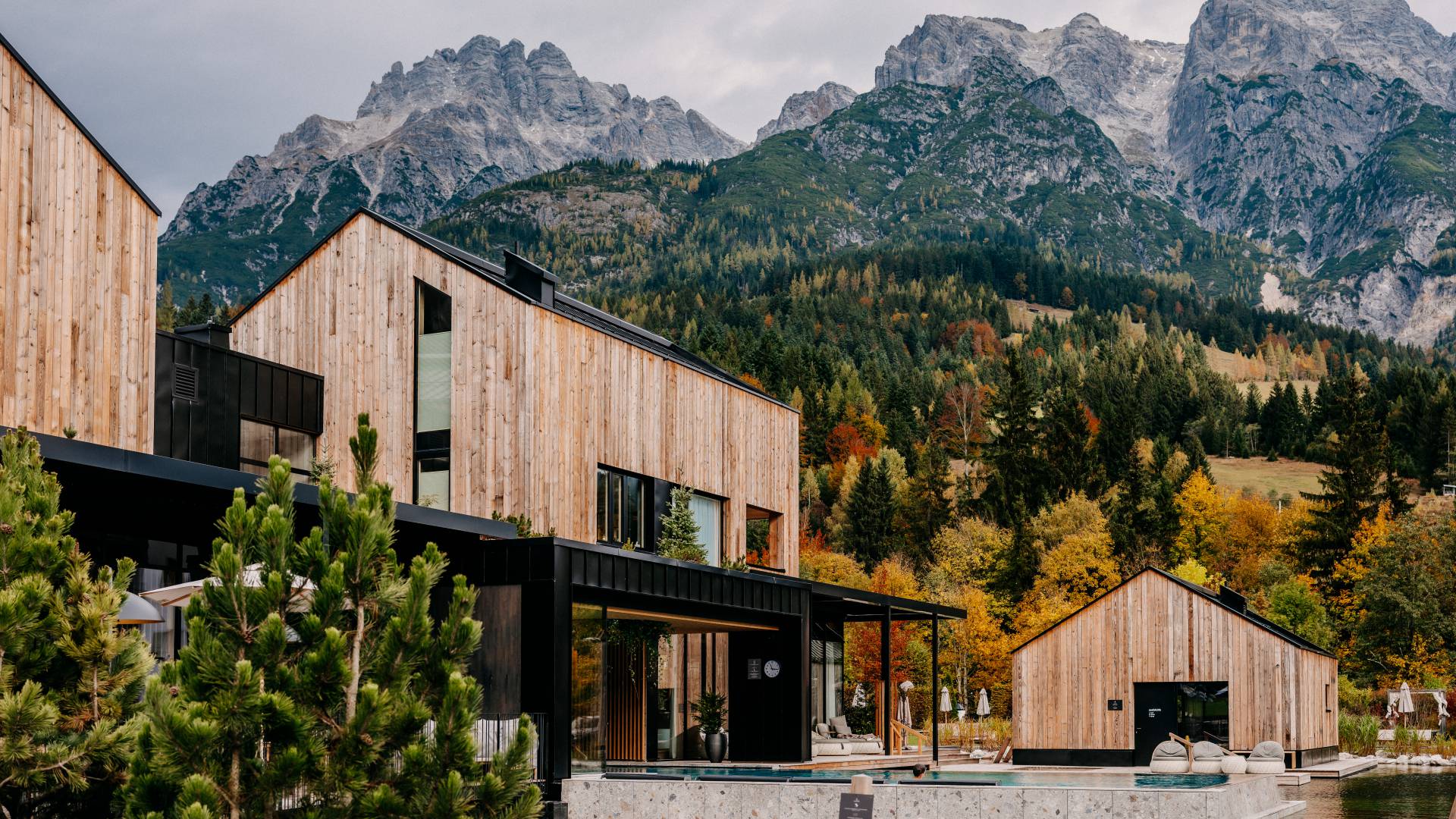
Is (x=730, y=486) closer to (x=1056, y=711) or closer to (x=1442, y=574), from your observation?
(x=1056, y=711)

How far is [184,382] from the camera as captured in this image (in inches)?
904

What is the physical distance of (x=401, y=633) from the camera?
1052 cm

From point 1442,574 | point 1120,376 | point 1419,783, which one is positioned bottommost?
point 1419,783

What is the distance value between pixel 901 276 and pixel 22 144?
15386cm

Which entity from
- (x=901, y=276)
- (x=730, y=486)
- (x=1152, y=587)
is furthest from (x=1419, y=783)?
(x=901, y=276)

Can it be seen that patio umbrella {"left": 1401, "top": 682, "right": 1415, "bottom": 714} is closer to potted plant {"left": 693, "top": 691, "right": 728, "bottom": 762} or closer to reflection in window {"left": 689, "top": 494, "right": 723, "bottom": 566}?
potted plant {"left": 693, "top": 691, "right": 728, "bottom": 762}

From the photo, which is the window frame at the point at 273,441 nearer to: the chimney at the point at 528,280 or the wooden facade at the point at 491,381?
the wooden facade at the point at 491,381

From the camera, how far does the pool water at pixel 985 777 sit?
1970 centimetres

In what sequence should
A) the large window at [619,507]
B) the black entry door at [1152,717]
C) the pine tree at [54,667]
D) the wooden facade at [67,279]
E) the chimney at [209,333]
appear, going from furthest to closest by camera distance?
1. the black entry door at [1152,717]
2. the chimney at [209,333]
3. the large window at [619,507]
4. the wooden facade at [67,279]
5. the pine tree at [54,667]

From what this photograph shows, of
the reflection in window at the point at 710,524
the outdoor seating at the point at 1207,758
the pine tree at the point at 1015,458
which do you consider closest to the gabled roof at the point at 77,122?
the reflection in window at the point at 710,524

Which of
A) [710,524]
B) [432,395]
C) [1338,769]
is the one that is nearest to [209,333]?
[432,395]

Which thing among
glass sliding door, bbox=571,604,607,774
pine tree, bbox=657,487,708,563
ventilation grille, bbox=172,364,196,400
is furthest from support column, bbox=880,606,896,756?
ventilation grille, bbox=172,364,196,400

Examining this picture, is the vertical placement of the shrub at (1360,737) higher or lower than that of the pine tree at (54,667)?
lower

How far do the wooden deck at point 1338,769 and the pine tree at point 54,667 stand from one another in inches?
1059
